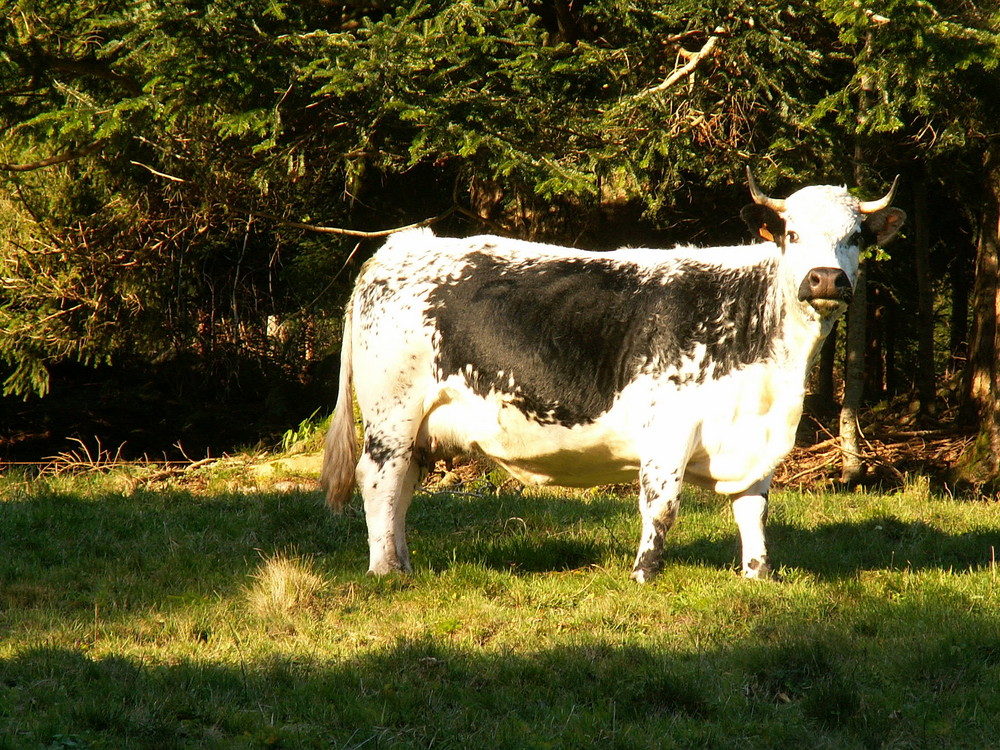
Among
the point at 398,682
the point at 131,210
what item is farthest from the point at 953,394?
the point at 398,682

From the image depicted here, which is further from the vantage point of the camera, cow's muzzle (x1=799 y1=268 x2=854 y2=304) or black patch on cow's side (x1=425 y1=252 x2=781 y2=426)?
black patch on cow's side (x1=425 y1=252 x2=781 y2=426)

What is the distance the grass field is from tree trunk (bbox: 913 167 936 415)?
629cm

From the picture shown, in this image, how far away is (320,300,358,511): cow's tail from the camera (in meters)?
7.82

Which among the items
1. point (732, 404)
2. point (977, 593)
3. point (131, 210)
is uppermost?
point (131, 210)

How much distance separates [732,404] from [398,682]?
2.76m

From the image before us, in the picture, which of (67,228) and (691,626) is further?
(67,228)

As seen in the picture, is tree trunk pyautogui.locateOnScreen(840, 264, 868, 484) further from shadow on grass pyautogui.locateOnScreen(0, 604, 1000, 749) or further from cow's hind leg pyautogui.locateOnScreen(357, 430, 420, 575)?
shadow on grass pyautogui.locateOnScreen(0, 604, 1000, 749)

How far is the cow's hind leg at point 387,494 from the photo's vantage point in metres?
7.34

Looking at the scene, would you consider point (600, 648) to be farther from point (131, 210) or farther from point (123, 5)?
point (131, 210)

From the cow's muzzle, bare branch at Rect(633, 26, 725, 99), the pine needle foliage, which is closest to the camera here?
the cow's muzzle

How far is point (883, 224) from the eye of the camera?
6.86 meters

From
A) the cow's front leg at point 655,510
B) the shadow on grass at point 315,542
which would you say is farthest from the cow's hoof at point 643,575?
the shadow on grass at point 315,542

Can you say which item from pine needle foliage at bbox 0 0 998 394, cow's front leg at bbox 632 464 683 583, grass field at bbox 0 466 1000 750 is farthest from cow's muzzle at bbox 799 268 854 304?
pine needle foliage at bbox 0 0 998 394

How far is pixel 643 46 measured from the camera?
10.0 meters
